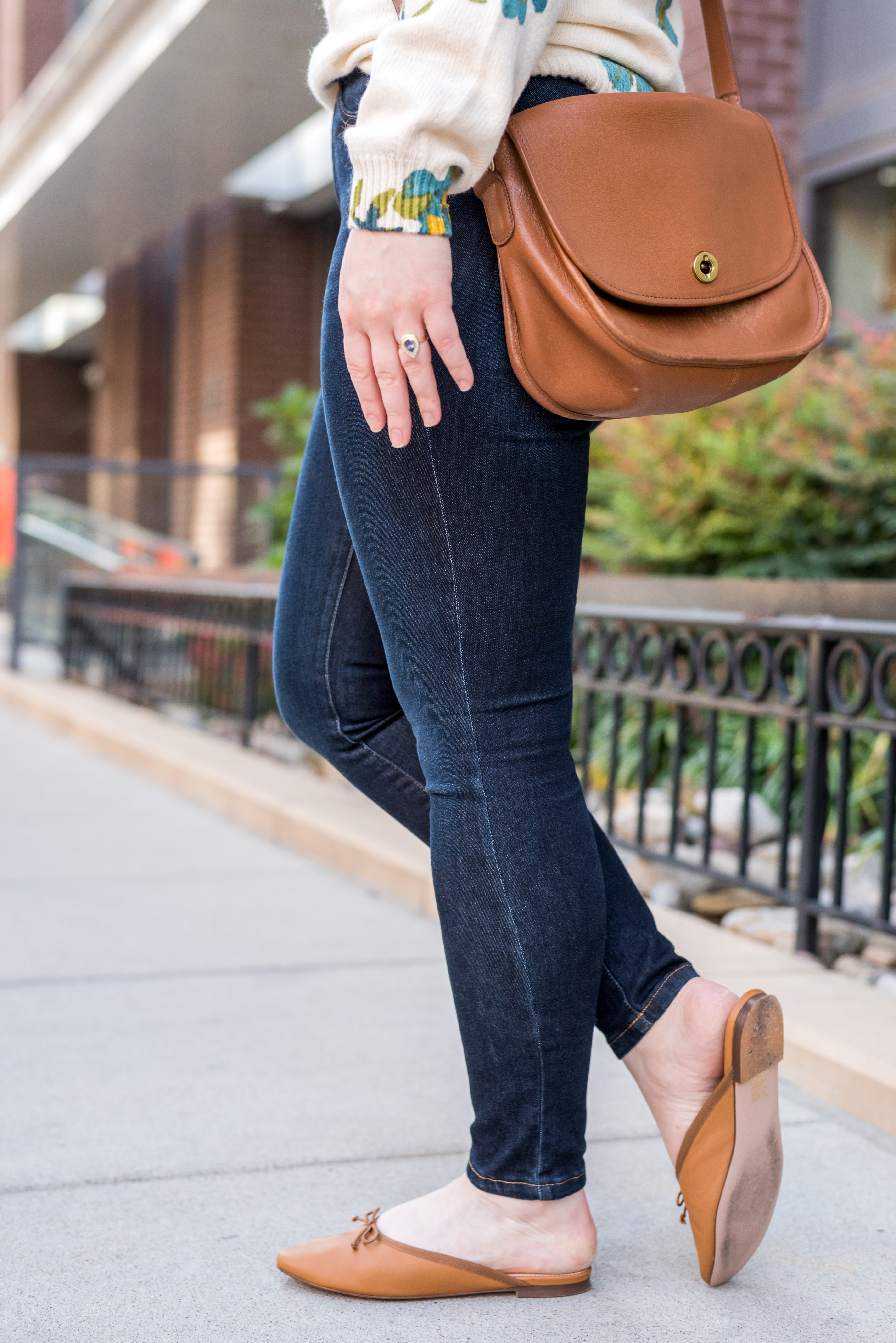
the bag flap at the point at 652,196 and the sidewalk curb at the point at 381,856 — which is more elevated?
the bag flap at the point at 652,196

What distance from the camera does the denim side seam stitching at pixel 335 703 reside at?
157 cm

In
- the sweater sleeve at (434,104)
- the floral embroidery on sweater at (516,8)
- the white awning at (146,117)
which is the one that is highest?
the white awning at (146,117)

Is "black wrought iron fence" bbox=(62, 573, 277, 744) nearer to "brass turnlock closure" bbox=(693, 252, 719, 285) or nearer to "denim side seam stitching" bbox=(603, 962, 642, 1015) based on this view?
"denim side seam stitching" bbox=(603, 962, 642, 1015)

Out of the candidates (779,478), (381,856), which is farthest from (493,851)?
(779,478)

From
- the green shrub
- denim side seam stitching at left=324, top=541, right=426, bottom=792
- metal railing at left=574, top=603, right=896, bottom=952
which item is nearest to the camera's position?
denim side seam stitching at left=324, top=541, right=426, bottom=792

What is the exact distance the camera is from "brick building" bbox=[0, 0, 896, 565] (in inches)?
253

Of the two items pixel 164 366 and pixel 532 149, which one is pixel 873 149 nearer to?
pixel 532 149

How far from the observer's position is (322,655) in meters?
1.60

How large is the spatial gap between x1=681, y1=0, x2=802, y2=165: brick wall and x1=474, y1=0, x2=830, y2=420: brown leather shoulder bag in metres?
5.37

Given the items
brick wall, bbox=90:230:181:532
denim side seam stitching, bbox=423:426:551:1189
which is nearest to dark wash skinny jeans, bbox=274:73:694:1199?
denim side seam stitching, bbox=423:426:551:1189

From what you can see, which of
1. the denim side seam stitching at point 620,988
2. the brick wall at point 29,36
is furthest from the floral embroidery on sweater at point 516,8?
the brick wall at point 29,36

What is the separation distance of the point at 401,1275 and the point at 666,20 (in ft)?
4.52

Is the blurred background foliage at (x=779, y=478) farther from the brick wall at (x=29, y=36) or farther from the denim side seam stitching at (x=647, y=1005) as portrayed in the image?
the brick wall at (x=29, y=36)

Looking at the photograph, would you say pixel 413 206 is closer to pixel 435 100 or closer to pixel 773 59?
pixel 435 100
